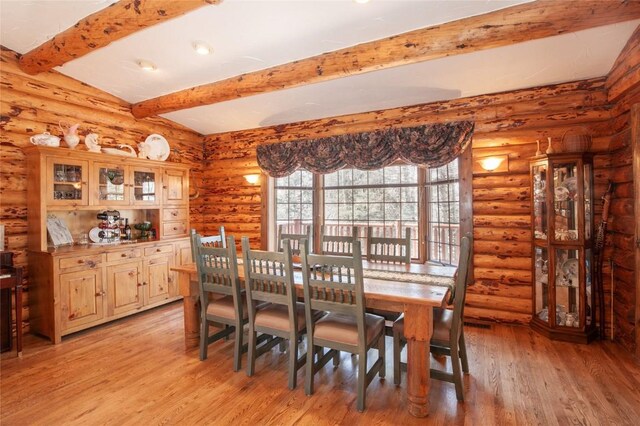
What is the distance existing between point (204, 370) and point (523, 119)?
13.5ft

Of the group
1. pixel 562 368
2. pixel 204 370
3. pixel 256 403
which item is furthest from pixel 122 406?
pixel 562 368

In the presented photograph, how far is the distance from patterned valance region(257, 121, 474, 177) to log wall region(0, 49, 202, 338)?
2.10 m

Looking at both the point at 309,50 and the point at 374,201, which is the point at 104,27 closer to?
the point at 309,50

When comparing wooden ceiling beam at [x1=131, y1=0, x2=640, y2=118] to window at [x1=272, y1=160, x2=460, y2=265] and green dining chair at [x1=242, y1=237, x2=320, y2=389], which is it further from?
green dining chair at [x1=242, y1=237, x2=320, y2=389]

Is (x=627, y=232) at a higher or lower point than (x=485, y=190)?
lower

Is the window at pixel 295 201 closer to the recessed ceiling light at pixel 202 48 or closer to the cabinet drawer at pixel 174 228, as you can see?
the cabinet drawer at pixel 174 228

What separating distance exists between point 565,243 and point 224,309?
337 centimetres

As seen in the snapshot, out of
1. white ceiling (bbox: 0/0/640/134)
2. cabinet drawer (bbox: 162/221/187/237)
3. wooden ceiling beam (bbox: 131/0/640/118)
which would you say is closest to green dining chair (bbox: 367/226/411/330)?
wooden ceiling beam (bbox: 131/0/640/118)

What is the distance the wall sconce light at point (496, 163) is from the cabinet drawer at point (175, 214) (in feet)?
13.7

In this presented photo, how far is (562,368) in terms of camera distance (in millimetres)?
2746

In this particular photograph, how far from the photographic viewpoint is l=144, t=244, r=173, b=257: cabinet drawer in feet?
13.9

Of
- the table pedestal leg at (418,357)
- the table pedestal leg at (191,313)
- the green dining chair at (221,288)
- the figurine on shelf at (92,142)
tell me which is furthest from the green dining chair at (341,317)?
the figurine on shelf at (92,142)

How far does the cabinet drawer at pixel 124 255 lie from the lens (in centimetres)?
382

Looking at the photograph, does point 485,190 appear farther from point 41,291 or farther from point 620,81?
point 41,291
